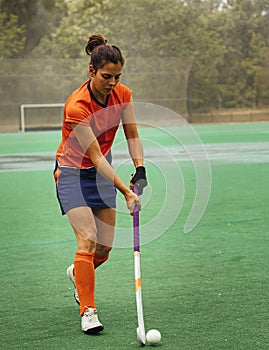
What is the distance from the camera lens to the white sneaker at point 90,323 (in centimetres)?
481

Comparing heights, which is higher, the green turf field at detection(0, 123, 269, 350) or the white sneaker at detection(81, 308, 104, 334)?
the white sneaker at detection(81, 308, 104, 334)

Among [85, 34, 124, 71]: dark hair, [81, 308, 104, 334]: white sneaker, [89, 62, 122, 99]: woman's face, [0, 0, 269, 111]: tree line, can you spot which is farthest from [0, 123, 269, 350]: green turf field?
[0, 0, 269, 111]: tree line

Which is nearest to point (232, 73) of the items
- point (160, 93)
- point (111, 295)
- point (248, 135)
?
point (160, 93)

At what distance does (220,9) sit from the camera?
4400 centimetres

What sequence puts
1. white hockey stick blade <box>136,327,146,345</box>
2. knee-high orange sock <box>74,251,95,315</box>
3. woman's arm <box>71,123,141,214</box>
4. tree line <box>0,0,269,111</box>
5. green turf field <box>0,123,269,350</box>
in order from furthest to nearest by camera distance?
tree line <box>0,0,269,111</box> < knee-high orange sock <box>74,251,95,315</box> < woman's arm <box>71,123,141,214</box> < green turf field <box>0,123,269,350</box> < white hockey stick blade <box>136,327,146,345</box>

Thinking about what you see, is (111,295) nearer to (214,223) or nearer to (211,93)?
(214,223)

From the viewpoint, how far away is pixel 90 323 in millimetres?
4828

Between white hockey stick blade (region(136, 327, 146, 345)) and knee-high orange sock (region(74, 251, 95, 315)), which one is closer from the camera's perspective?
white hockey stick blade (region(136, 327, 146, 345))

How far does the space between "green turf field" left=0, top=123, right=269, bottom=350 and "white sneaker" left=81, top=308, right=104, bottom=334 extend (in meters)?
0.04

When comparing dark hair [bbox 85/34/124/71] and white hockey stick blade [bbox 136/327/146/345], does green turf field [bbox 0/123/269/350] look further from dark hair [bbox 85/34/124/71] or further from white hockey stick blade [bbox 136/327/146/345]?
dark hair [bbox 85/34/124/71]

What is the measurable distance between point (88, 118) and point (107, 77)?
0.25m

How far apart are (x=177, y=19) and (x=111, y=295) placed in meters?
37.6

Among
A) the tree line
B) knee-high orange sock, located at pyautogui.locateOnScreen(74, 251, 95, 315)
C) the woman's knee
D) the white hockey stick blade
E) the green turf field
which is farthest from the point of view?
the tree line

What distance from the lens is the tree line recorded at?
40.3 m
